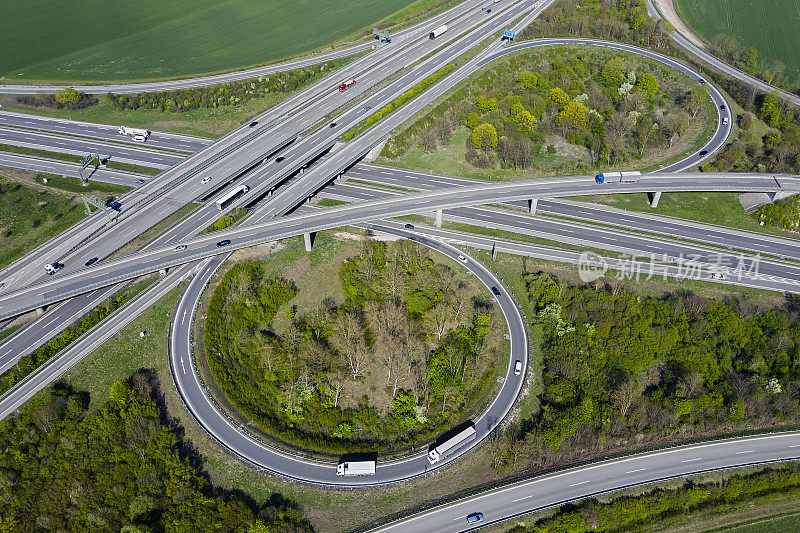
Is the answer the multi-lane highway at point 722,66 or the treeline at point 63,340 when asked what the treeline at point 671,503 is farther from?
the multi-lane highway at point 722,66

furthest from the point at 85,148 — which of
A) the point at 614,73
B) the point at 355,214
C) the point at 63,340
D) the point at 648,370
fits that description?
the point at 614,73

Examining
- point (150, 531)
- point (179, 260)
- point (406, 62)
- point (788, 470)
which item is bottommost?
point (788, 470)

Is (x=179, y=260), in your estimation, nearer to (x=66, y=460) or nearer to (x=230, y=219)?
(x=230, y=219)

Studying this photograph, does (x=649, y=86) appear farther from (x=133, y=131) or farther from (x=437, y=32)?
(x=133, y=131)

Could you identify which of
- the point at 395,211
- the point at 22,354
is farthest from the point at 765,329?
the point at 22,354

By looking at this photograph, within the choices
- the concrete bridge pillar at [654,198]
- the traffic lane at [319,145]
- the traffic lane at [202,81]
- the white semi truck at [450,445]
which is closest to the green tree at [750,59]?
the concrete bridge pillar at [654,198]

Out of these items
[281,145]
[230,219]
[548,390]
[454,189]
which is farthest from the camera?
[281,145]

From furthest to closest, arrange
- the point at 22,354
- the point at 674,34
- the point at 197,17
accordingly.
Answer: the point at 197,17 < the point at 674,34 < the point at 22,354
